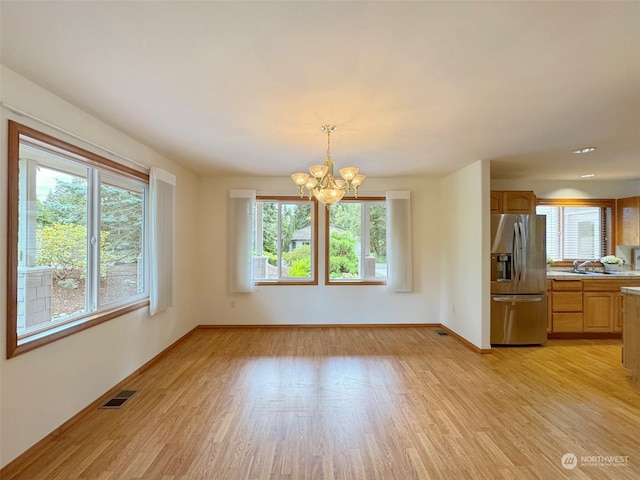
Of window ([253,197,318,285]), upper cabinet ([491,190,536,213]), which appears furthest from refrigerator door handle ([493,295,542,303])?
window ([253,197,318,285])

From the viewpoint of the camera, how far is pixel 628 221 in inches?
200

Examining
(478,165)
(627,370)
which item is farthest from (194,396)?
(627,370)

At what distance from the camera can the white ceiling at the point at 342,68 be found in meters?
1.42

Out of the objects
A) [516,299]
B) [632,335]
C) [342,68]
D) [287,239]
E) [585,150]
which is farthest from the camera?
[287,239]

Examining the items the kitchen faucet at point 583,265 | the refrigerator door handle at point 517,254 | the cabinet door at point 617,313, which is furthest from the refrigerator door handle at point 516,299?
the kitchen faucet at point 583,265

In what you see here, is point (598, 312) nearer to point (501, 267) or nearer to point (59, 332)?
point (501, 267)

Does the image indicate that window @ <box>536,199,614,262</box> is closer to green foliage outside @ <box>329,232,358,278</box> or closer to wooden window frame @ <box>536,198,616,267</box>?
wooden window frame @ <box>536,198,616,267</box>

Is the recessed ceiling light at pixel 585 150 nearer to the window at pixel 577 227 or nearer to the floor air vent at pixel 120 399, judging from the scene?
the window at pixel 577 227

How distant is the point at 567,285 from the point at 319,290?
12.1 feet

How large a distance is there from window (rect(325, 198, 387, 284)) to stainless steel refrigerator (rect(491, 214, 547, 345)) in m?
1.68

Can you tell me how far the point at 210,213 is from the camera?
5074 millimetres

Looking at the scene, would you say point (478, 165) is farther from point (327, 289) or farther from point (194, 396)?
point (194, 396)

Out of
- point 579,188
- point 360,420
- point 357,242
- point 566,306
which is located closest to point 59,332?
point 360,420

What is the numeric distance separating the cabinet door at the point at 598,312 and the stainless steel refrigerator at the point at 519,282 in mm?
865
